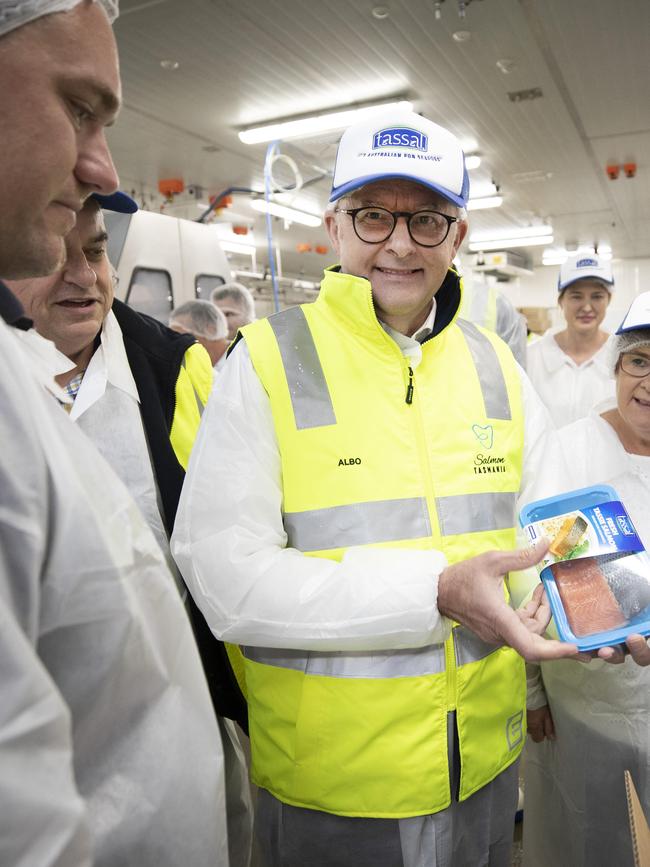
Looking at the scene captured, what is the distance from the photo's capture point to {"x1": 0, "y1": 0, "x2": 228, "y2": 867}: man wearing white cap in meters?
0.53

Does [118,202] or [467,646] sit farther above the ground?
[118,202]

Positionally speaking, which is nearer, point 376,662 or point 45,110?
point 45,110

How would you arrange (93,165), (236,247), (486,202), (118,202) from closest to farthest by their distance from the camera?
(93,165) → (118,202) → (486,202) → (236,247)

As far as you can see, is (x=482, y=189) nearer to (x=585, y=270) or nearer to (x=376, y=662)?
(x=585, y=270)

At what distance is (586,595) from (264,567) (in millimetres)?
585

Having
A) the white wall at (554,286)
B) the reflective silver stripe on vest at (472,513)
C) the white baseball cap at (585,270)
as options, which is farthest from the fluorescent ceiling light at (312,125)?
the white wall at (554,286)

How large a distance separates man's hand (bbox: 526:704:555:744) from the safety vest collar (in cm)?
107

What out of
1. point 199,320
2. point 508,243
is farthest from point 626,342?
point 508,243

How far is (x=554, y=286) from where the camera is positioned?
15742 millimetres

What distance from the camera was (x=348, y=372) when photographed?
1.27 metres

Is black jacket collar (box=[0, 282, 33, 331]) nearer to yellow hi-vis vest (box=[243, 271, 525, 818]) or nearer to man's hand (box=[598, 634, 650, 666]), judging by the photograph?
yellow hi-vis vest (box=[243, 271, 525, 818])

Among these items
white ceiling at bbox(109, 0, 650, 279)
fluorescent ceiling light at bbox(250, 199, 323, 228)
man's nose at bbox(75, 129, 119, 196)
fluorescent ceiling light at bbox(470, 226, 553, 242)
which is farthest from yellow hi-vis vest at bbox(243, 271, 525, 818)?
fluorescent ceiling light at bbox(470, 226, 553, 242)

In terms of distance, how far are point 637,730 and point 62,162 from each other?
5.44ft

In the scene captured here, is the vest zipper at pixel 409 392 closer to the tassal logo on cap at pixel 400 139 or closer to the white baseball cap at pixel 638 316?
the tassal logo on cap at pixel 400 139
